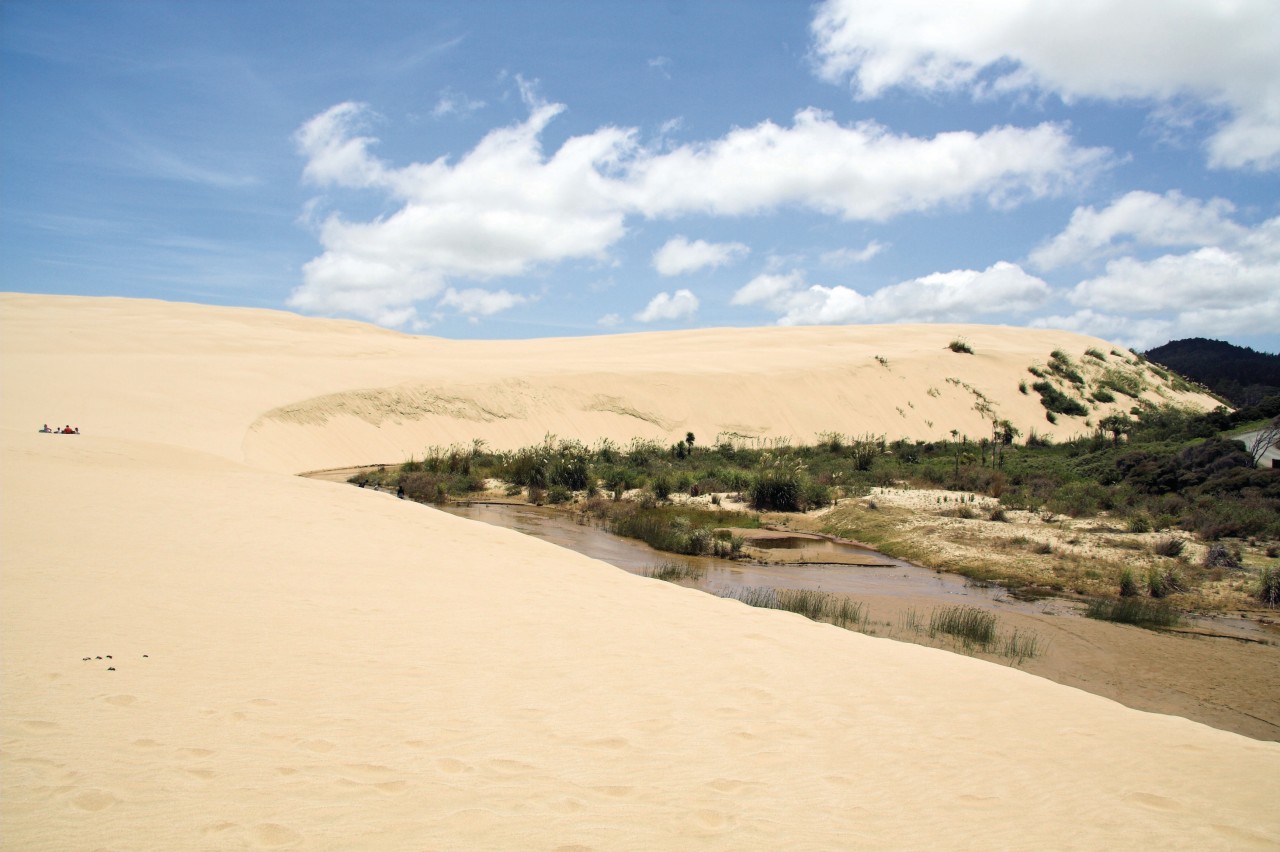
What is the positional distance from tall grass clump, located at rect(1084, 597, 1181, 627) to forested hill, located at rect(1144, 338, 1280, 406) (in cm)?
4492

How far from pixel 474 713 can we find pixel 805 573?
8.91 metres

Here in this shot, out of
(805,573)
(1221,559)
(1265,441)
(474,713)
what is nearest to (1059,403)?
(1265,441)

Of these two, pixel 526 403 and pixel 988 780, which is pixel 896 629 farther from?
pixel 526 403

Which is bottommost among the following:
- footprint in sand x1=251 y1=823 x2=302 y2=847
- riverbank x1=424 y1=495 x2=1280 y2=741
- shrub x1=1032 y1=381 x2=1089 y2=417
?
riverbank x1=424 y1=495 x2=1280 y2=741

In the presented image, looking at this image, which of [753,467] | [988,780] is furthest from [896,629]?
[753,467]

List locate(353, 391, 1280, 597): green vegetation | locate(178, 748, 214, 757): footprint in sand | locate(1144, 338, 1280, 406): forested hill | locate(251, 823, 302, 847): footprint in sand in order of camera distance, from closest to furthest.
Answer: locate(251, 823, 302, 847): footprint in sand < locate(178, 748, 214, 757): footprint in sand < locate(353, 391, 1280, 597): green vegetation < locate(1144, 338, 1280, 406): forested hill

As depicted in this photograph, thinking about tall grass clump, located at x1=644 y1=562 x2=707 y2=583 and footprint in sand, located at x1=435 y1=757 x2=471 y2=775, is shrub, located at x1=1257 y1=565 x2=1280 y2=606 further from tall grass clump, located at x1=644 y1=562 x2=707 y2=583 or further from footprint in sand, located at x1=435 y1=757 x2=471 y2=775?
footprint in sand, located at x1=435 y1=757 x2=471 y2=775

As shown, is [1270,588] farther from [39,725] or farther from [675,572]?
[39,725]

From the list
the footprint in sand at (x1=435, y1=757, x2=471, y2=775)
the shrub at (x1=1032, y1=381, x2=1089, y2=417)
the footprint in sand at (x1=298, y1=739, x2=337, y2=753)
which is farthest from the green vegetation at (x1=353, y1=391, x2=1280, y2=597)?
the footprint in sand at (x1=298, y1=739, x2=337, y2=753)

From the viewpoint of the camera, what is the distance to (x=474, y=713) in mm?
4703

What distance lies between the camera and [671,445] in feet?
96.1

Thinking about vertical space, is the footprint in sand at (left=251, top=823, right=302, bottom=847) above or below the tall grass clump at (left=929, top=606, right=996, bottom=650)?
above

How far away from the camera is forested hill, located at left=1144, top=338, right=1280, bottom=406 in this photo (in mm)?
54859

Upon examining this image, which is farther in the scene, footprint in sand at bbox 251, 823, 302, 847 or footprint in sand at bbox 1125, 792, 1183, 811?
footprint in sand at bbox 1125, 792, 1183, 811
